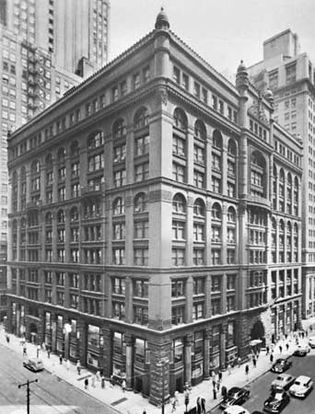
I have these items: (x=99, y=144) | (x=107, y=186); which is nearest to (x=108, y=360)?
(x=107, y=186)

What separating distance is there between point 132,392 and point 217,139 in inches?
1296

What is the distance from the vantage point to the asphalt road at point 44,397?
3428 cm

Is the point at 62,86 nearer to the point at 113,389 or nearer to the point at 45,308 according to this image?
the point at 45,308

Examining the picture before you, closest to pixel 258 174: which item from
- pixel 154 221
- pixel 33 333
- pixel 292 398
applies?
pixel 154 221

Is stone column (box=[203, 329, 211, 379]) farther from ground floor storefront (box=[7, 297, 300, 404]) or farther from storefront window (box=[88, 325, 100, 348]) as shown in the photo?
storefront window (box=[88, 325, 100, 348])

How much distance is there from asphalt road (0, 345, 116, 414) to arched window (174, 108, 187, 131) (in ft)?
101

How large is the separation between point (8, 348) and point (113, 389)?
78.3 ft

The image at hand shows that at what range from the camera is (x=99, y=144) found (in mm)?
47719

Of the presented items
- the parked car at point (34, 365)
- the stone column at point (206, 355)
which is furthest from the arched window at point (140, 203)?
the parked car at point (34, 365)

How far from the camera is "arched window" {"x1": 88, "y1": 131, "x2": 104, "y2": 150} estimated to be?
47.5 m

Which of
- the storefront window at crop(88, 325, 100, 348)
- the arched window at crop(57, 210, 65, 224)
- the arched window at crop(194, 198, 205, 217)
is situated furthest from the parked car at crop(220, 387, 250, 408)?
the arched window at crop(57, 210, 65, 224)

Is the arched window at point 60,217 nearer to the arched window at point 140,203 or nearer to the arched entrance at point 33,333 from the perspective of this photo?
the arched window at point 140,203

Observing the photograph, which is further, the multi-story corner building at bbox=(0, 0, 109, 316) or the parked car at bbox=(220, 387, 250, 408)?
the multi-story corner building at bbox=(0, 0, 109, 316)

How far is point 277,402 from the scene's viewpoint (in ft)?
110
